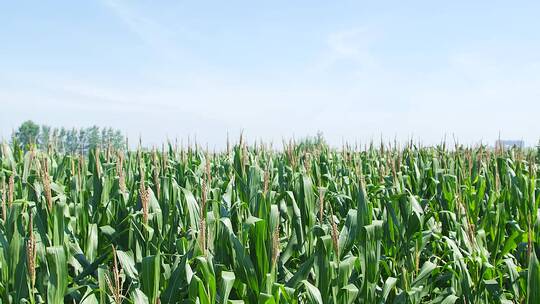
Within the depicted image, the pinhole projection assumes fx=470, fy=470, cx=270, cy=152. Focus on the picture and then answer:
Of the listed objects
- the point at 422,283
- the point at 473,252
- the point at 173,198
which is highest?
the point at 173,198

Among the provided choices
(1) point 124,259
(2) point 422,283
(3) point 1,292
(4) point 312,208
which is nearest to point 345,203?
(4) point 312,208

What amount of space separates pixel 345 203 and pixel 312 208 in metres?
1.17

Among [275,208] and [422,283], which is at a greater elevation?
[275,208]

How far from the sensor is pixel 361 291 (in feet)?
10.2

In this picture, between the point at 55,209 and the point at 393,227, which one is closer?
the point at 55,209

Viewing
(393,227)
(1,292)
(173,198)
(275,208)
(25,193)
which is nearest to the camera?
(1,292)

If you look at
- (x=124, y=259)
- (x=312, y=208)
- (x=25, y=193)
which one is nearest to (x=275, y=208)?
(x=312, y=208)

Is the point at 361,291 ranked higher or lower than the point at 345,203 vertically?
lower

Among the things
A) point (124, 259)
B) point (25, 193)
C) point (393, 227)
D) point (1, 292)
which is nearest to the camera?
point (1, 292)

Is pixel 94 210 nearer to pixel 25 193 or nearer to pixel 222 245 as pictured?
pixel 25 193

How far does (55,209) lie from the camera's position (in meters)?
3.15

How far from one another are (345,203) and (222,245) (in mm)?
2263

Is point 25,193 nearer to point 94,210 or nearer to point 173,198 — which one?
point 94,210

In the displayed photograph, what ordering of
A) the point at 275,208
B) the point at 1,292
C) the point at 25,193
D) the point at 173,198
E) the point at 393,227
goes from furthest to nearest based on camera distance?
1. the point at 25,193
2. the point at 173,198
3. the point at 393,227
4. the point at 275,208
5. the point at 1,292
